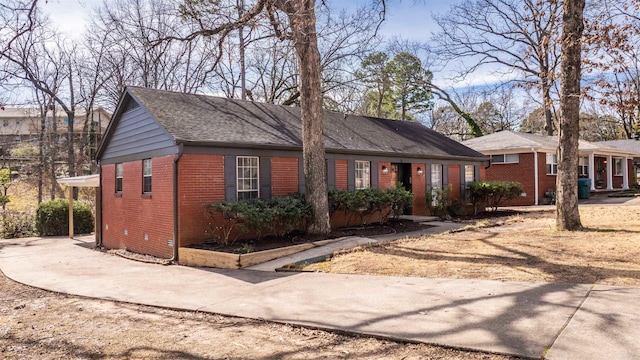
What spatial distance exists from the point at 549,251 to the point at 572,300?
358cm

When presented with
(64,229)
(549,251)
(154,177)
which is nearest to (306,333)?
(549,251)

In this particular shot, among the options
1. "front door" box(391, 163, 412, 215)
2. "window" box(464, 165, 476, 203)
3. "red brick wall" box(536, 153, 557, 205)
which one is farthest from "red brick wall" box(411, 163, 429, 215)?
"red brick wall" box(536, 153, 557, 205)

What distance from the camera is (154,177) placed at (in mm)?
12219

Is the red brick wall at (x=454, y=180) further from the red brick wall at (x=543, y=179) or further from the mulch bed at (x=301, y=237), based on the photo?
the red brick wall at (x=543, y=179)

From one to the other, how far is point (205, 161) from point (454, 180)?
474 inches

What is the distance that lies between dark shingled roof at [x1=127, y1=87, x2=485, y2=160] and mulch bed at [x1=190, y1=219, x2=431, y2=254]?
264 centimetres

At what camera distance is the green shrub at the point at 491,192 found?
18.6 m

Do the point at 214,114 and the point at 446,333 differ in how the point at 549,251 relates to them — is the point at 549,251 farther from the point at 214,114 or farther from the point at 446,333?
the point at 214,114

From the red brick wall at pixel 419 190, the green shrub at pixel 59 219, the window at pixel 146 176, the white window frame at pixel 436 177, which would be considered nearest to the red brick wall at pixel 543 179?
the white window frame at pixel 436 177

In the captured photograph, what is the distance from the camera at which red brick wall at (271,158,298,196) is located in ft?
42.3

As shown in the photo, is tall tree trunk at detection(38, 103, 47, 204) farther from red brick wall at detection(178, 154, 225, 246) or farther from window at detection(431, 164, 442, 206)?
window at detection(431, 164, 442, 206)

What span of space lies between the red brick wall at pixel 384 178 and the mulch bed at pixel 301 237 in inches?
55.0

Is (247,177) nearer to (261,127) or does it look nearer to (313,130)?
(261,127)

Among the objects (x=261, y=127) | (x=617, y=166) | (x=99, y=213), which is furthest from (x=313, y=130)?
(x=617, y=166)
